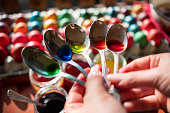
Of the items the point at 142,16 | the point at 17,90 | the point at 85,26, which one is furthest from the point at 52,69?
the point at 142,16

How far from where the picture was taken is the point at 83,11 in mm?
932

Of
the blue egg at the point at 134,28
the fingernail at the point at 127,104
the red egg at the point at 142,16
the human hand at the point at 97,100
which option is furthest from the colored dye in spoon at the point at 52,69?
the red egg at the point at 142,16

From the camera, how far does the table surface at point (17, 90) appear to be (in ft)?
2.06

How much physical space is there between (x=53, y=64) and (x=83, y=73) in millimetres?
104

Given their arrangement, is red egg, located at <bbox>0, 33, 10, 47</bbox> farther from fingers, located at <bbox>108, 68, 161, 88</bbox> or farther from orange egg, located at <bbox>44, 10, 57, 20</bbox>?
fingers, located at <bbox>108, 68, 161, 88</bbox>

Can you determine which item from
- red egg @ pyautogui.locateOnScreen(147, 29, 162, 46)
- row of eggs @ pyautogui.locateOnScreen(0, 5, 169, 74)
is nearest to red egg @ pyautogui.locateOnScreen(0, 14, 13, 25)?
row of eggs @ pyautogui.locateOnScreen(0, 5, 169, 74)

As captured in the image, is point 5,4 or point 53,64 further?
point 5,4

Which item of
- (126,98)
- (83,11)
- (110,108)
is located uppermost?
(83,11)

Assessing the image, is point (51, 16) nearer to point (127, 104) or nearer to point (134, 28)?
point (134, 28)

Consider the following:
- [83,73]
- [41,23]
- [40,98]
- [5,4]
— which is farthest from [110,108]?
[5,4]

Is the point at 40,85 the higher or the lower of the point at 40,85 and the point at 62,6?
the lower

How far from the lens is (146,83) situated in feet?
1.53

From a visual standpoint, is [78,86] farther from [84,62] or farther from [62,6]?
[62,6]

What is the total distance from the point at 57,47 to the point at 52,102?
0.18 metres
